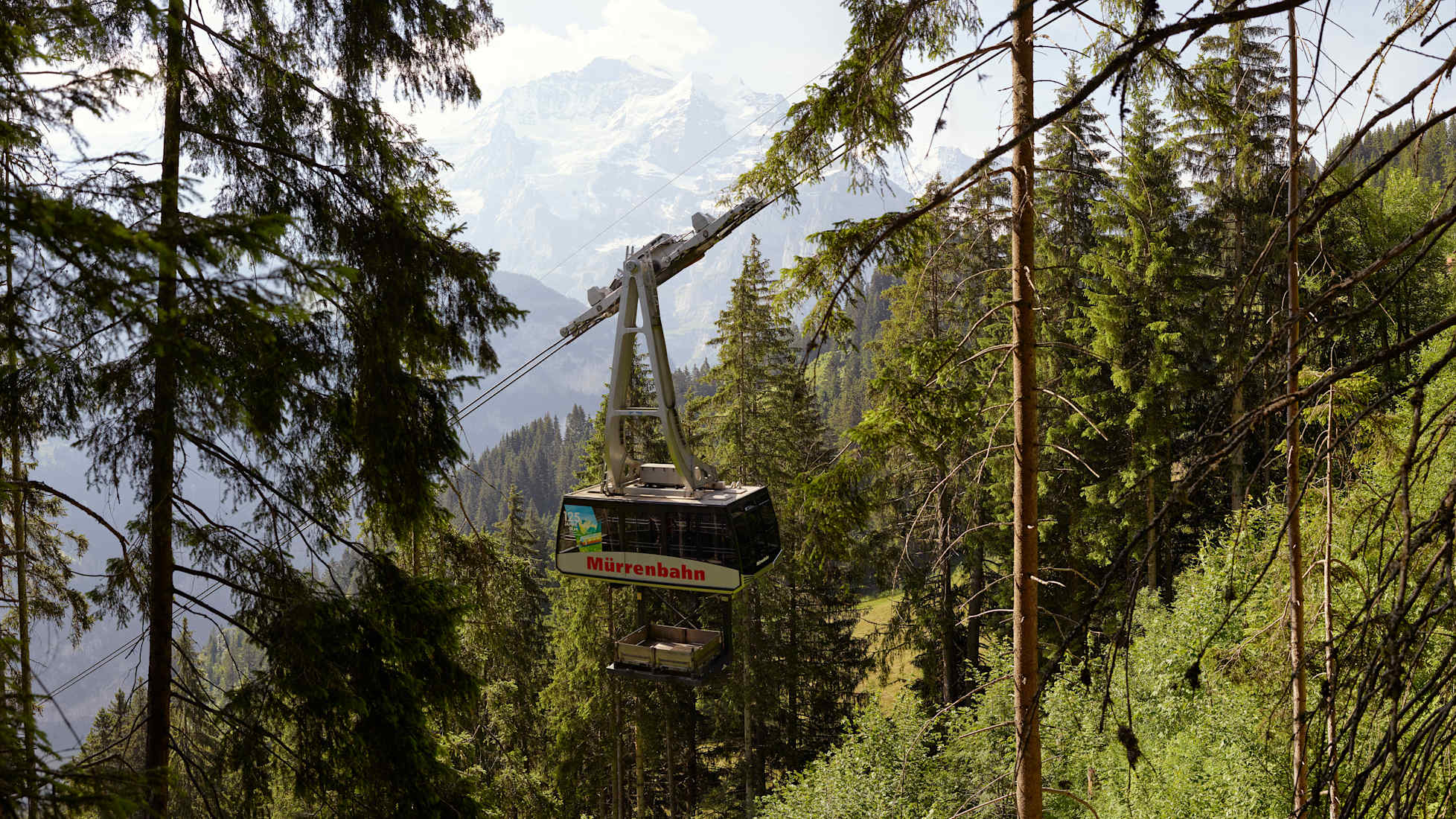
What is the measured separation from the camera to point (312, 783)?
5.07 metres

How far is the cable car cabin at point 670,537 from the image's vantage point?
9828 mm

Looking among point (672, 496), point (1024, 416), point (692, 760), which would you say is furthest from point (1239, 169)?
point (692, 760)

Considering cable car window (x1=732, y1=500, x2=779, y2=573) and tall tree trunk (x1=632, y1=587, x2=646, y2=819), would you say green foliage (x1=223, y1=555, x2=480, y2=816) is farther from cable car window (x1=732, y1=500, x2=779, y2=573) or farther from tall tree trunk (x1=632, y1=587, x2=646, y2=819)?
tall tree trunk (x1=632, y1=587, x2=646, y2=819)

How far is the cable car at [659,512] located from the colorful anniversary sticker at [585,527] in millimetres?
13

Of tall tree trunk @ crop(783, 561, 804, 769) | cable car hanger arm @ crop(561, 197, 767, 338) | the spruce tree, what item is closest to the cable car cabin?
cable car hanger arm @ crop(561, 197, 767, 338)

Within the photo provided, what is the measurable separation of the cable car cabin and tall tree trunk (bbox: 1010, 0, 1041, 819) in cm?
434

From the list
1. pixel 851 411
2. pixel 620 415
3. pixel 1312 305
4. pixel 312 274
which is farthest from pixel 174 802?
pixel 851 411

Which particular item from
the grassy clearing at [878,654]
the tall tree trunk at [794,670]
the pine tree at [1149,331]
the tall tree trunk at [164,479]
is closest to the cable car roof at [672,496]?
the tall tree trunk at [164,479]

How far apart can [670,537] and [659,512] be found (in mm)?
335

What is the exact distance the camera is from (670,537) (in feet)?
33.6

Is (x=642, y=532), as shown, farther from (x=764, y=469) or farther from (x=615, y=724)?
(x=615, y=724)

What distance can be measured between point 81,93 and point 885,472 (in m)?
15.8

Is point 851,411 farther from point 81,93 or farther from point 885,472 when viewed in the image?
point 81,93

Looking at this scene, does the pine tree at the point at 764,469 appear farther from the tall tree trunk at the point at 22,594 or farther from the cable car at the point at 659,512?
the tall tree trunk at the point at 22,594
